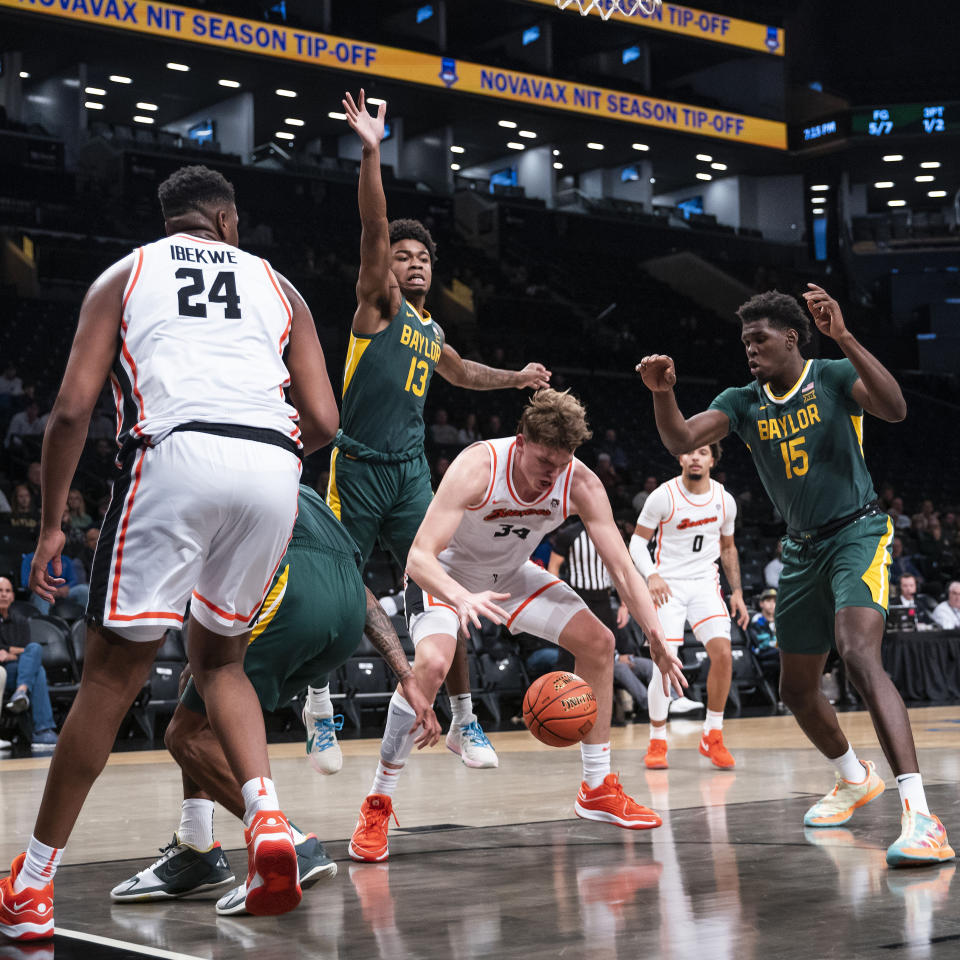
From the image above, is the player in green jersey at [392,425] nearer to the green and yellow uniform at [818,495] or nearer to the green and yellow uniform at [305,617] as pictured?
the green and yellow uniform at [305,617]

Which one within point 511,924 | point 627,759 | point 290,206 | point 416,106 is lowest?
point 627,759

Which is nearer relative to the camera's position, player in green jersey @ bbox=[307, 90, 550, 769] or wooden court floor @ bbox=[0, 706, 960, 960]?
wooden court floor @ bbox=[0, 706, 960, 960]

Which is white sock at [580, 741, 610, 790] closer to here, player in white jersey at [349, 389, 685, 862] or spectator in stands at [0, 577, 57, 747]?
player in white jersey at [349, 389, 685, 862]

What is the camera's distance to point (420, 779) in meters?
7.00

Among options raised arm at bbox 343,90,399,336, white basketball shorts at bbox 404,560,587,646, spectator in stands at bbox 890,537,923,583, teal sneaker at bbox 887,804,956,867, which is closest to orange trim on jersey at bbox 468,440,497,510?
white basketball shorts at bbox 404,560,587,646

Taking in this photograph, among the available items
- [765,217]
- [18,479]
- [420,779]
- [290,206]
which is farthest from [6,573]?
[765,217]

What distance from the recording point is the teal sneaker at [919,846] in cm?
394

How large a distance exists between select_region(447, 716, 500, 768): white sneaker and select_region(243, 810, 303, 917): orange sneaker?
90.0 inches

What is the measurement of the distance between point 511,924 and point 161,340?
5.97 feet

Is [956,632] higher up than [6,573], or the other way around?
[6,573]

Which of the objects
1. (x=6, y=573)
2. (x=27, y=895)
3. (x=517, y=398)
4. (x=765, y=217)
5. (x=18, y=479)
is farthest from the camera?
(x=765, y=217)

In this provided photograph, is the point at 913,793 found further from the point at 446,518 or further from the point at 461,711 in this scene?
the point at 461,711

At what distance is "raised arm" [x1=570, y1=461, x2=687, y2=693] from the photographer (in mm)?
4305

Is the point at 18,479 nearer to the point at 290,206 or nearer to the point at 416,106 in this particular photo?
the point at 290,206
